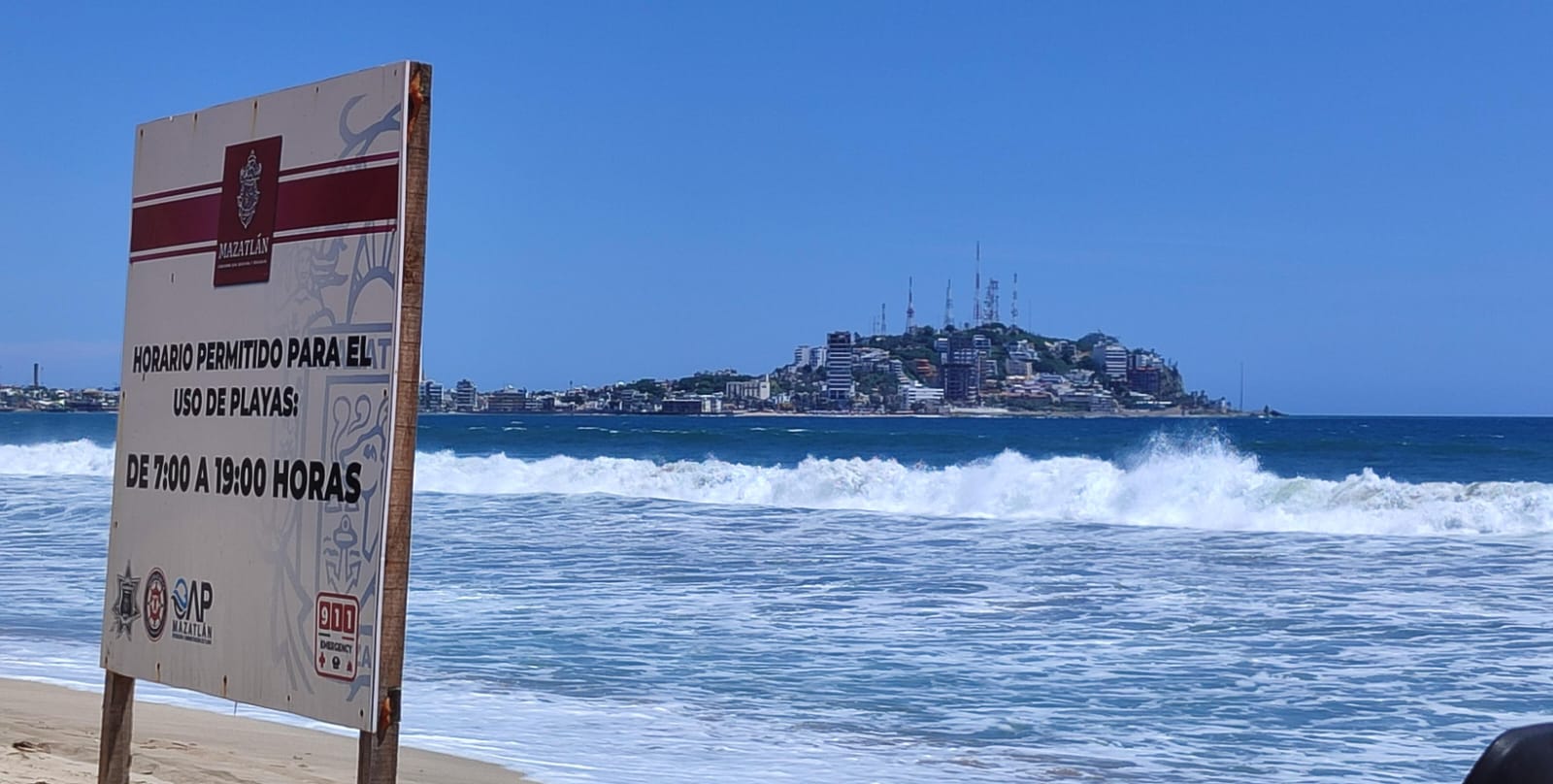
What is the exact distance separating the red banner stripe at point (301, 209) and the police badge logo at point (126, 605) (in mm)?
980

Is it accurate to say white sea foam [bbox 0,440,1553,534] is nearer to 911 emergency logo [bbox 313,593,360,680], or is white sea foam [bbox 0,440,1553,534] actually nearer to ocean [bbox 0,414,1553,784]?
ocean [bbox 0,414,1553,784]

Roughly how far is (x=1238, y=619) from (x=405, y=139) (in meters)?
9.76

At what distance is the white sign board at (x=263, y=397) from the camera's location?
3.61 m

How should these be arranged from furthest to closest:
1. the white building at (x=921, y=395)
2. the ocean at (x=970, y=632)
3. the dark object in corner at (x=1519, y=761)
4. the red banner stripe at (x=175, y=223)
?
the white building at (x=921, y=395), the ocean at (x=970, y=632), the red banner stripe at (x=175, y=223), the dark object in corner at (x=1519, y=761)

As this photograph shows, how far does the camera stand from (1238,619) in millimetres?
11906

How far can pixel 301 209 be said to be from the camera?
392cm

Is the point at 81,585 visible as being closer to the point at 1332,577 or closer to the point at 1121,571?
the point at 1121,571

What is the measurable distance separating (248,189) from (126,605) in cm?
135

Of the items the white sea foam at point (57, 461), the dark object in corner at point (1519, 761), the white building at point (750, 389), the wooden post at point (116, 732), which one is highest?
the white building at point (750, 389)

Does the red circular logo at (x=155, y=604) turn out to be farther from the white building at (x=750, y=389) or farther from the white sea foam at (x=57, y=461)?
the white building at (x=750, y=389)

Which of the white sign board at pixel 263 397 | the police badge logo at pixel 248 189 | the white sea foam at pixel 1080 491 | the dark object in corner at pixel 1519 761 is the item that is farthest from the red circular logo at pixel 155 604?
the white sea foam at pixel 1080 491

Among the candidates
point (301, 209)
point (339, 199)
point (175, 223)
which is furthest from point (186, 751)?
point (339, 199)

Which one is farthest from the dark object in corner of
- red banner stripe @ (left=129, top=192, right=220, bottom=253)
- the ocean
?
the ocean

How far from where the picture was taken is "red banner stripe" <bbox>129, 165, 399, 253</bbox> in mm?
3625
